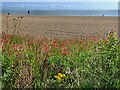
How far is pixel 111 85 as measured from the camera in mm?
4574

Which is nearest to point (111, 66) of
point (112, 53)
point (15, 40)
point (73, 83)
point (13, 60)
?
point (112, 53)

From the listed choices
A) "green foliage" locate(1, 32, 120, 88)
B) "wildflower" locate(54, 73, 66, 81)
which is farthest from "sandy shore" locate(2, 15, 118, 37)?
"wildflower" locate(54, 73, 66, 81)

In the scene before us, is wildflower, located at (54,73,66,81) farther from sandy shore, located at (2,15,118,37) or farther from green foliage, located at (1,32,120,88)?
sandy shore, located at (2,15,118,37)

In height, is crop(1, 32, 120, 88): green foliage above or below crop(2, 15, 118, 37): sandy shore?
above

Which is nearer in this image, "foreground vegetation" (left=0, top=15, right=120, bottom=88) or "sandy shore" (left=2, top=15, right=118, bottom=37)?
"foreground vegetation" (left=0, top=15, right=120, bottom=88)

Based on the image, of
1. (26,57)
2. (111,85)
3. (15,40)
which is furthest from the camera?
(15,40)

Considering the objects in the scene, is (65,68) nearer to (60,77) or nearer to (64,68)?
(64,68)

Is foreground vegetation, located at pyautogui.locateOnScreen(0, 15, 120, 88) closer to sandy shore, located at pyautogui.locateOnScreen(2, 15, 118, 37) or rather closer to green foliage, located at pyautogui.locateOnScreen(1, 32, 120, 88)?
green foliage, located at pyautogui.locateOnScreen(1, 32, 120, 88)

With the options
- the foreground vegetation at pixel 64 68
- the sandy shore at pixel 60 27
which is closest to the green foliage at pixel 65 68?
the foreground vegetation at pixel 64 68

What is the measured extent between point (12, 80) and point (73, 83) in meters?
1.00

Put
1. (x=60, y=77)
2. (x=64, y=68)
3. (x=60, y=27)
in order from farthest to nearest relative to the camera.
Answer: (x=60, y=27), (x=64, y=68), (x=60, y=77)

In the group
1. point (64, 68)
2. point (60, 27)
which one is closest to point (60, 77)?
point (64, 68)

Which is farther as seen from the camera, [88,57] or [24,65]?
[88,57]

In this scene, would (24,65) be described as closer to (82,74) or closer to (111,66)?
(82,74)
